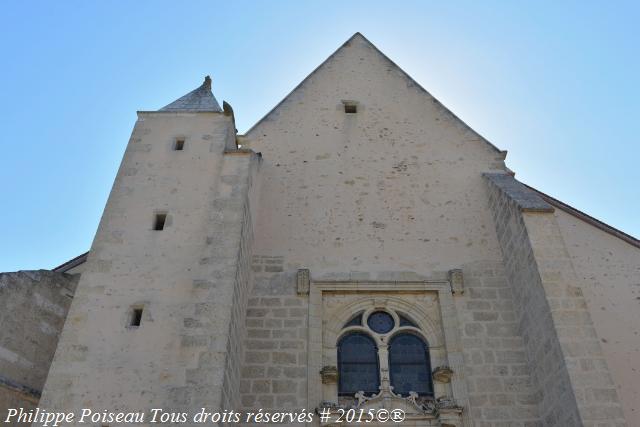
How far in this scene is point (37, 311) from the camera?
8.04m

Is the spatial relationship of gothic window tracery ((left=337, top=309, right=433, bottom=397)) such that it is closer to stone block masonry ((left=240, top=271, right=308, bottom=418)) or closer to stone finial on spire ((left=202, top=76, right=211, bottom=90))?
stone block masonry ((left=240, top=271, right=308, bottom=418))

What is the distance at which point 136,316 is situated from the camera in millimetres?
6871

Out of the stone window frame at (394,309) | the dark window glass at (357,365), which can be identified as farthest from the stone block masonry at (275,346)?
the dark window glass at (357,365)

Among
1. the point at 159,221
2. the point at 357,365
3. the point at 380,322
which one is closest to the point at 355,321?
the point at 380,322

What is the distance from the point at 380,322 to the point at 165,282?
2945 millimetres

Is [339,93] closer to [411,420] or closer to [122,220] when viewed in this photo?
[122,220]

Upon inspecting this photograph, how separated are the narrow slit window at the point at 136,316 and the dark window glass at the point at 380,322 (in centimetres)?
304

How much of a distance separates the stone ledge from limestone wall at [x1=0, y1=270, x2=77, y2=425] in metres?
6.13

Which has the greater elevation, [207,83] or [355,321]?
[207,83]

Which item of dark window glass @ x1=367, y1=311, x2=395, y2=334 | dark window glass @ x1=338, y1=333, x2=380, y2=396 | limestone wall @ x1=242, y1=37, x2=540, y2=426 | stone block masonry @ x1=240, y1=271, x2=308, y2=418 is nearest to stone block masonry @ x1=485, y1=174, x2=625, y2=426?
limestone wall @ x1=242, y1=37, x2=540, y2=426

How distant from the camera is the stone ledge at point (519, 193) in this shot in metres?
8.43

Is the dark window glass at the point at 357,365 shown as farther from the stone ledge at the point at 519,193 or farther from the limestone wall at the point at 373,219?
the stone ledge at the point at 519,193

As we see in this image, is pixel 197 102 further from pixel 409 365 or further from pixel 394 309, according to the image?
pixel 409 365

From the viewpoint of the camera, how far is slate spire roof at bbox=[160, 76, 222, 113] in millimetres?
9633
